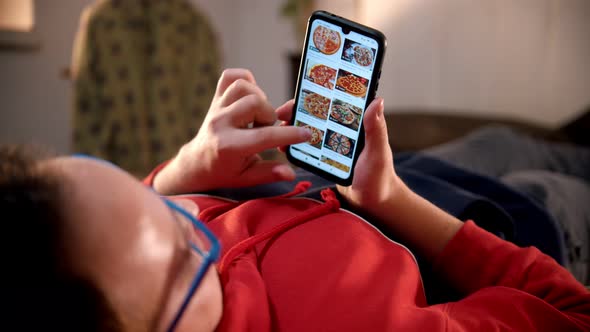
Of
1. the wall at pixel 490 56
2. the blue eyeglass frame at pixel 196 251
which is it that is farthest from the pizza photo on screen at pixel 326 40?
the wall at pixel 490 56

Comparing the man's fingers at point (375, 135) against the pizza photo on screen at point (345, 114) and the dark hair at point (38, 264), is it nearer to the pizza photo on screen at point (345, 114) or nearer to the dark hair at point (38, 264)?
the pizza photo on screen at point (345, 114)

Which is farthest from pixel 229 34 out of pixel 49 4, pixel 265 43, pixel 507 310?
pixel 507 310

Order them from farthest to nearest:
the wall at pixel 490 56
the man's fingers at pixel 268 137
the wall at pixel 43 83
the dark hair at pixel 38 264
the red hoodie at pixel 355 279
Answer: the wall at pixel 43 83 → the wall at pixel 490 56 → the man's fingers at pixel 268 137 → the red hoodie at pixel 355 279 → the dark hair at pixel 38 264

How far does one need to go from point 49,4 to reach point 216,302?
247cm

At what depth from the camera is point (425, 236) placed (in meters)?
0.61

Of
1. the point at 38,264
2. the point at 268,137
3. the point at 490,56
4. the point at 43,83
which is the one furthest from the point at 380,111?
the point at 43,83

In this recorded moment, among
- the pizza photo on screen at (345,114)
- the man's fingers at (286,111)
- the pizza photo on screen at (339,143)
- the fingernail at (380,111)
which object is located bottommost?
the pizza photo on screen at (339,143)

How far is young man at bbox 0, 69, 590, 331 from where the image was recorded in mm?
322

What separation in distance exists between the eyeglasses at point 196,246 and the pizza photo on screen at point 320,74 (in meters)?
0.25

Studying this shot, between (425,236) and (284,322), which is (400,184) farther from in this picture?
(284,322)

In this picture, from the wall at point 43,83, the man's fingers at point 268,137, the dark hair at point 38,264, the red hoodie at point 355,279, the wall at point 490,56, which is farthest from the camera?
the wall at point 43,83

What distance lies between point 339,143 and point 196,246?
245 mm

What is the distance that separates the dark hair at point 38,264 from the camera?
12.0 inches

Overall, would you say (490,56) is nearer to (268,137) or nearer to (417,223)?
(417,223)
